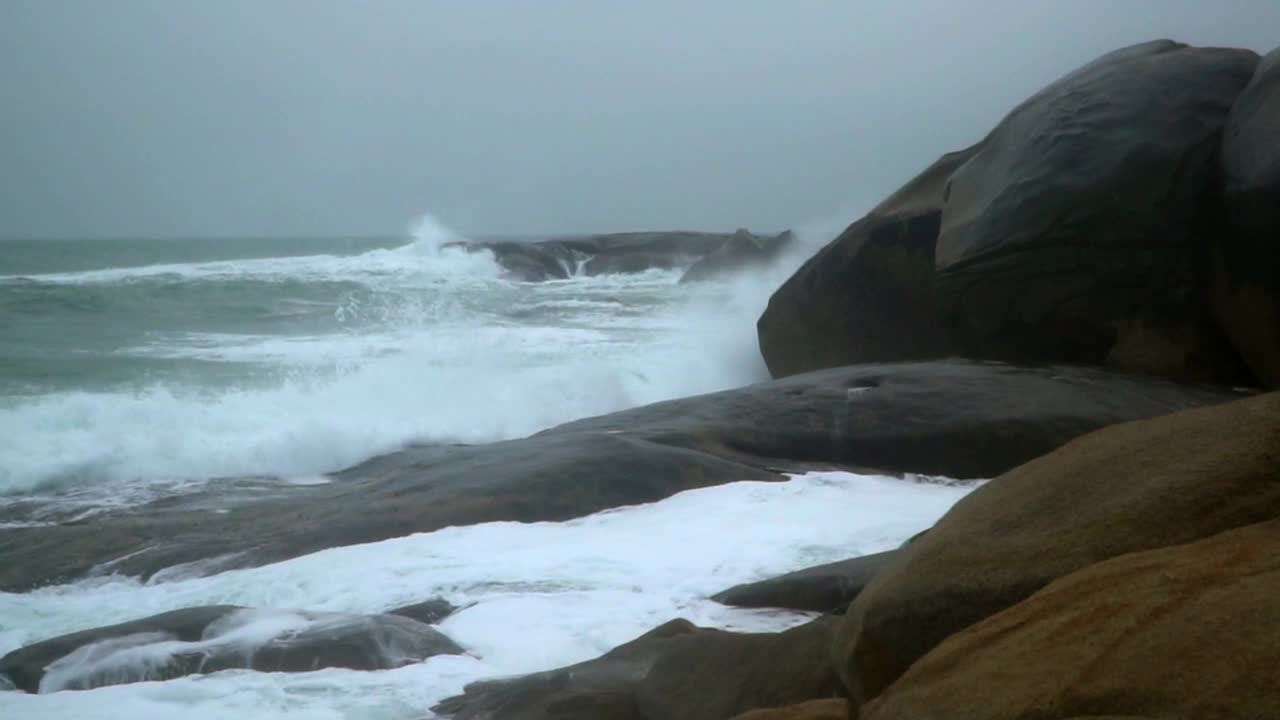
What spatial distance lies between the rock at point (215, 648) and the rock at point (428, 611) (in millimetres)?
162

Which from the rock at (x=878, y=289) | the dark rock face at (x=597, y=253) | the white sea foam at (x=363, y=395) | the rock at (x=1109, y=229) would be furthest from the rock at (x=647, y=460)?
the dark rock face at (x=597, y=253)

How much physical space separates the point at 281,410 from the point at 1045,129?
22.0 ft

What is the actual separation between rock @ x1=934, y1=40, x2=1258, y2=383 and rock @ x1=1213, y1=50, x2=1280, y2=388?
0.52 ft

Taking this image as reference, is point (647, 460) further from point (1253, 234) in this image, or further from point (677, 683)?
point (1253, 234)

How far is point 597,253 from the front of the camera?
Answer: 4141 cm

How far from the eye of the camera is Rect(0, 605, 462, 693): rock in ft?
13.8

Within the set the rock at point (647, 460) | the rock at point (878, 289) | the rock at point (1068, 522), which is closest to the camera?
the rock at point (1068, 522)

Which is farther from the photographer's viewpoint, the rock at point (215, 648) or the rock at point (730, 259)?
the rock at point (730, 259)

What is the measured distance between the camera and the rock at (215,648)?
422 centimetres

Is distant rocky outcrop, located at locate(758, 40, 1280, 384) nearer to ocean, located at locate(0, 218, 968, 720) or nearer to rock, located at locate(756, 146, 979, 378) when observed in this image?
rock, located at locate(756, 146, 979, 378)

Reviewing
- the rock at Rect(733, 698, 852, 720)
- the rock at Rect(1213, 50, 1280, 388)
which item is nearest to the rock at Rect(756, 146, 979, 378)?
the rock at Rect(1213, 50, 1280, 388)

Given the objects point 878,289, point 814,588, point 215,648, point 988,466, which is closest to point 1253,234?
point 988,466

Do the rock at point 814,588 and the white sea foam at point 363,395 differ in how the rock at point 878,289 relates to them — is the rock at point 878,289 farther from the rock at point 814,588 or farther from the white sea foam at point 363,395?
the rock at point 814,588

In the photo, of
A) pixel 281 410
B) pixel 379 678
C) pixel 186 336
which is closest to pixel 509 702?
pixel 379 678
